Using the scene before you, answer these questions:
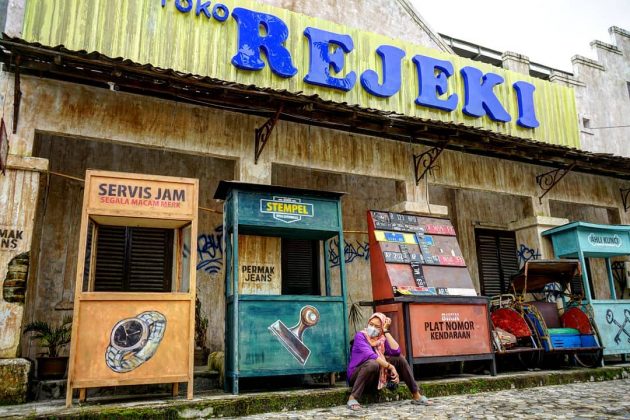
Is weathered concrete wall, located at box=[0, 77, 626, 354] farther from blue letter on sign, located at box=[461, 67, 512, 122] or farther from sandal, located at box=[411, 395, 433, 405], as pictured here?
sandal, located at box=[411, 395, 433, 405]

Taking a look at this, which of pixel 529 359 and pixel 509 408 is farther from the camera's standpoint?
pixel 529 359

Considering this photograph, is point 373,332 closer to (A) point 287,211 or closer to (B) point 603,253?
(A) point 287,211

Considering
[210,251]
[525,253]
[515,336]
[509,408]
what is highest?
[525,253]

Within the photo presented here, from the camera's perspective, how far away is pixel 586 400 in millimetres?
6457

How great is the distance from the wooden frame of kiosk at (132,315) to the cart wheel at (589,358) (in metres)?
7.35

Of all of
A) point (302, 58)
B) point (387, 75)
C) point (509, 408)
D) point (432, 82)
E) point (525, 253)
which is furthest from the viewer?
point (525, 253)

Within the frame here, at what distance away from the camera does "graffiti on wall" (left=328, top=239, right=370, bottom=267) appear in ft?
35.1

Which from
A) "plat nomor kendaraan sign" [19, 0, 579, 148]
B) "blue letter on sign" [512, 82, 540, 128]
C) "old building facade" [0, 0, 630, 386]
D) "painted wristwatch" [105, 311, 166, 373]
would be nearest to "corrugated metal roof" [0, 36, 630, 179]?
"old building facade" [0, 0, 630, 386]

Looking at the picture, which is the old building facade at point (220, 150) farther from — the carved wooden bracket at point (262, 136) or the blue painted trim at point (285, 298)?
the blue painted trim at point (285, 298)

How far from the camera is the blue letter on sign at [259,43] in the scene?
28.9 feet

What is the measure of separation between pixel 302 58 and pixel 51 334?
6315mm

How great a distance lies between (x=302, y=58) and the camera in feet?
30.8

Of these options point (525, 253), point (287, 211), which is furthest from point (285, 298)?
point (525, 253)

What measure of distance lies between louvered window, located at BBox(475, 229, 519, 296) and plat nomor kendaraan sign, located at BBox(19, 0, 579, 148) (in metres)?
2.71
